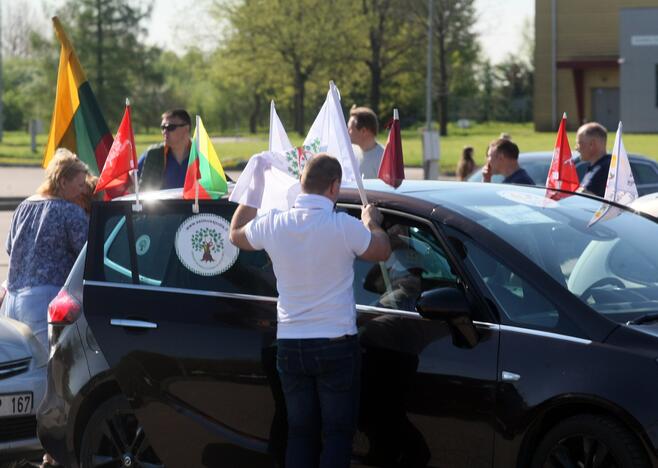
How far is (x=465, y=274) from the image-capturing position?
4.78 m

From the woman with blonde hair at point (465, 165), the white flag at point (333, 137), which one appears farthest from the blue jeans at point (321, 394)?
the woman with blonde hair at point (465, 165)

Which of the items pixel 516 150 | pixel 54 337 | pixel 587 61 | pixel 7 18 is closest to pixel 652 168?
pixel 516 150

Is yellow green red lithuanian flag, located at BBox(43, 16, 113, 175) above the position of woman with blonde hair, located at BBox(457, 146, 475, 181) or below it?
above

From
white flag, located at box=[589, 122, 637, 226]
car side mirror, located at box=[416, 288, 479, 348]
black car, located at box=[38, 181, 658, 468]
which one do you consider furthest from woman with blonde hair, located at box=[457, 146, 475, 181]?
car side mirror, located at box=[416, 288, 479, 348]

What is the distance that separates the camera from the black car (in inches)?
174

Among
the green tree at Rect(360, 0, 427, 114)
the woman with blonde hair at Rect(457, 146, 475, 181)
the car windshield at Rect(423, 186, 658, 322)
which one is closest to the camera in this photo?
the car windshield at Rect(423, 186, 658, 322)

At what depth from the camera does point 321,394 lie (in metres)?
4.77

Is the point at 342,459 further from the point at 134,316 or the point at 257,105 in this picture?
the point at 257,105

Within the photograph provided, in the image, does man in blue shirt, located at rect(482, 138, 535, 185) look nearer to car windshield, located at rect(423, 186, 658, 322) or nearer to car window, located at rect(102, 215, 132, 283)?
car windshield, located at rect(423, 186, 658, 322)

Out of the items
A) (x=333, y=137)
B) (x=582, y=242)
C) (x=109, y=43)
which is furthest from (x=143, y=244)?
(x=109, y=43)

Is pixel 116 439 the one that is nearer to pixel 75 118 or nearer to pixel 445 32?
pixel 75 118

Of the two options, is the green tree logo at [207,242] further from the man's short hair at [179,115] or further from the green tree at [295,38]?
the green tree at [295,38]

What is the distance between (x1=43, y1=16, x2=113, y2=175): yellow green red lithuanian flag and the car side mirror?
391 centimetres

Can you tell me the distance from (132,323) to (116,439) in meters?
0.56
